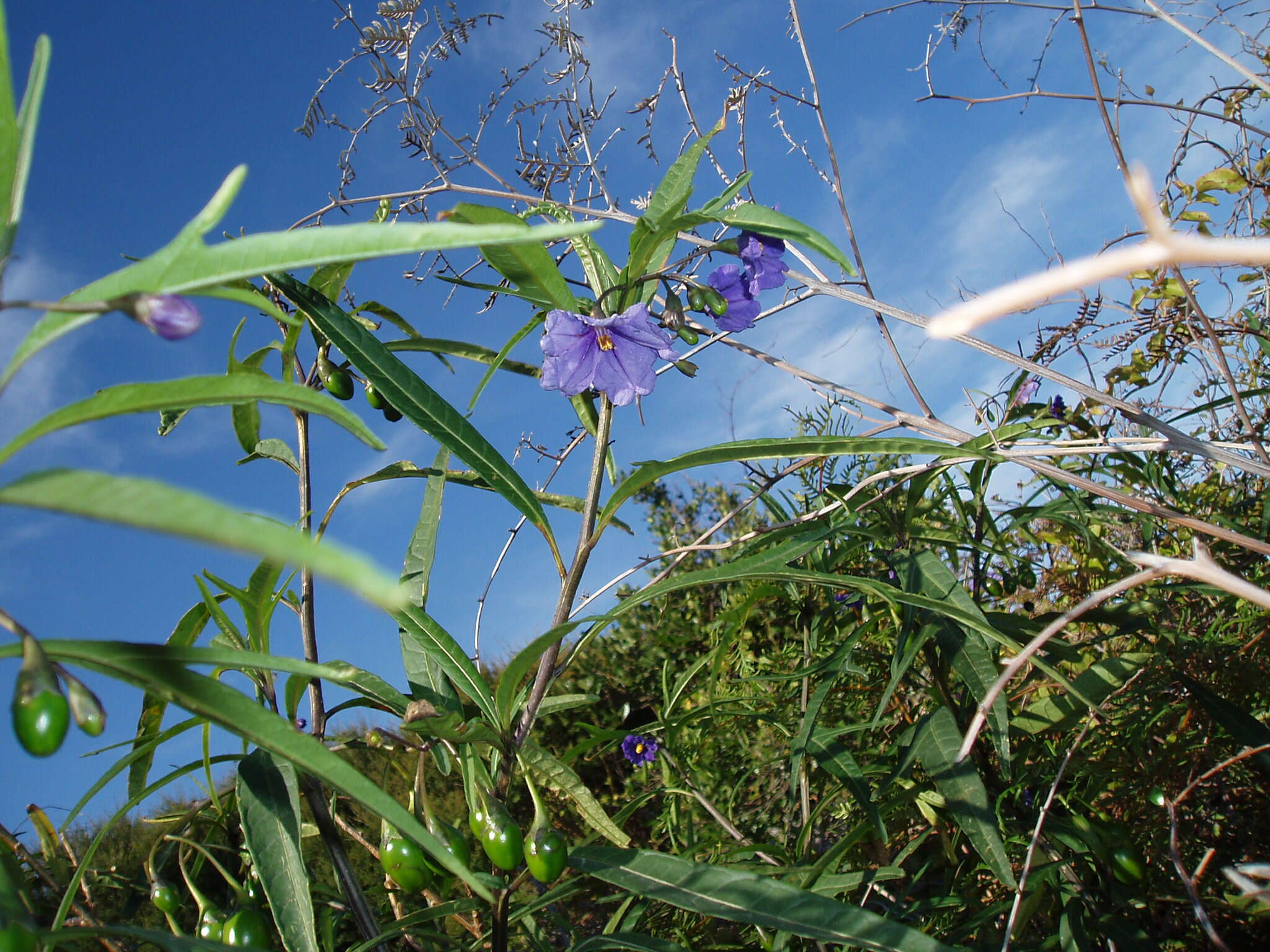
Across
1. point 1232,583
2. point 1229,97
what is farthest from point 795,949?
point 1229,97

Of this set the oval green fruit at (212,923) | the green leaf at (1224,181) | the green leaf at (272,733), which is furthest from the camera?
the green leaf at (1224,181)

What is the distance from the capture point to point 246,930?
3.21 ft

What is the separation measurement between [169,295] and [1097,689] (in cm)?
172

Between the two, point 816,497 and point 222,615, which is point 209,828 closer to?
point 222,615

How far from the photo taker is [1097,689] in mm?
1642

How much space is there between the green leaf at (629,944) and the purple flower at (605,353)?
714 millimetres

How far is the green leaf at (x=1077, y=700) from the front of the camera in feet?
5.17

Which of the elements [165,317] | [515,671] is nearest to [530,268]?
[515,671]

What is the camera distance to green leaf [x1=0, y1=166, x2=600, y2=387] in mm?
537

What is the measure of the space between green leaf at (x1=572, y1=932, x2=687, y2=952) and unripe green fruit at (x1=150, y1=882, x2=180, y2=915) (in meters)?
0.56

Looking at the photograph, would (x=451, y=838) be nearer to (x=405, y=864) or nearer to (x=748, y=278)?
(x=405, y=864)

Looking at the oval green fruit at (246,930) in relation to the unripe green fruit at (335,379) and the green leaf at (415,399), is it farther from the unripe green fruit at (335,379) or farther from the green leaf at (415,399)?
the unripe green fruit at (335,379)

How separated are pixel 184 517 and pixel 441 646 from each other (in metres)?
0.80

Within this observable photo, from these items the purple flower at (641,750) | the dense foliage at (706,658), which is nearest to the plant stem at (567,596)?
the dense foliage at (706,658)
